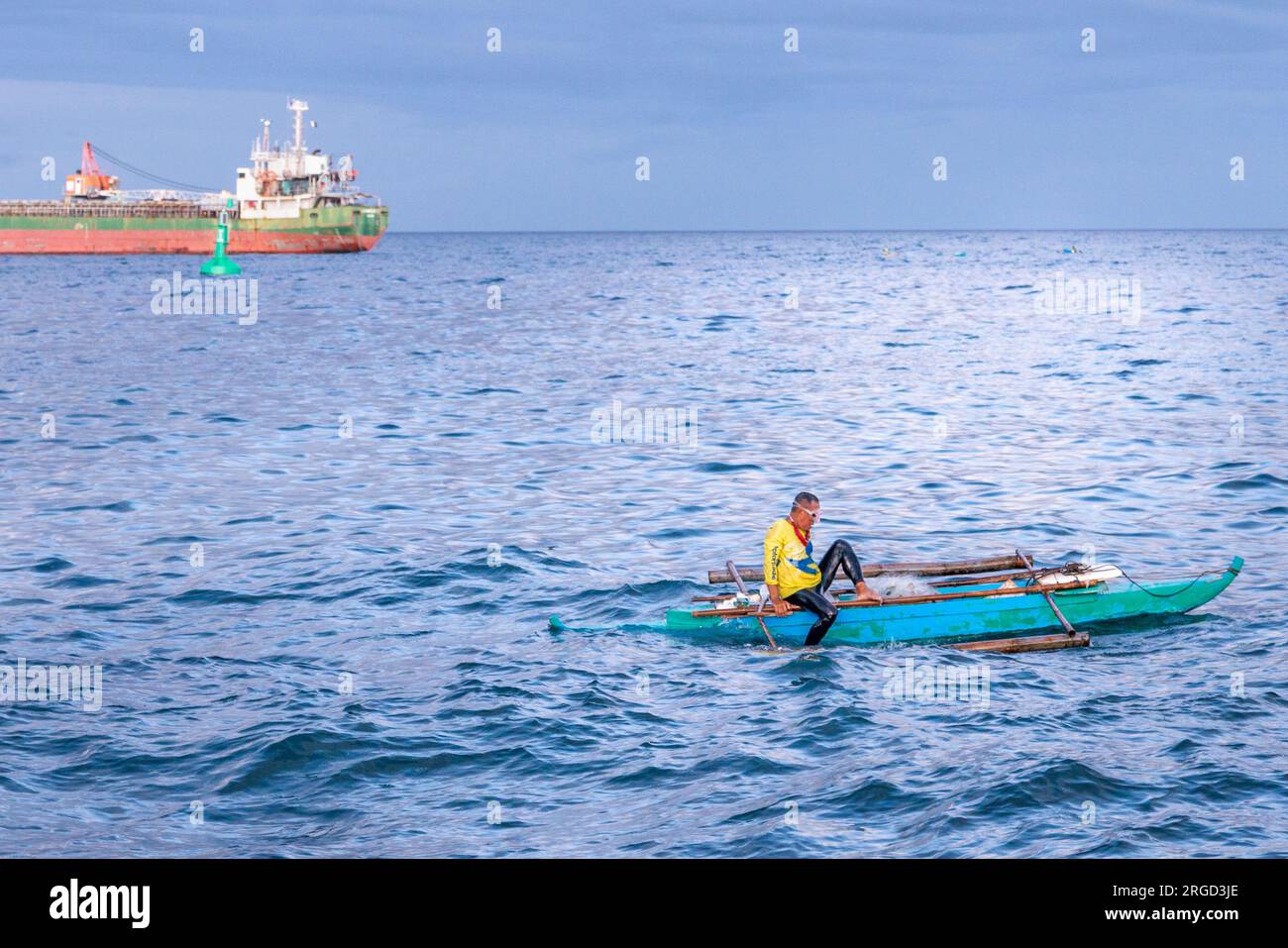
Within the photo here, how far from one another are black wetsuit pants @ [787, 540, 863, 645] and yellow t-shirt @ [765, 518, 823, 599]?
93mm

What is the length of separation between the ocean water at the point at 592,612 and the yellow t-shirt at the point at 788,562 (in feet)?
3.20

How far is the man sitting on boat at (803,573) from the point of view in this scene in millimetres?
17375

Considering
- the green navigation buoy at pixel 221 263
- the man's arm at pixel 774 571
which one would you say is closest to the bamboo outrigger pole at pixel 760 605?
the man's arm at pixel 774 571

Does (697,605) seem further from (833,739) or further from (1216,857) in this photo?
(1216,857)

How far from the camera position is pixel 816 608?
17344 millimetres

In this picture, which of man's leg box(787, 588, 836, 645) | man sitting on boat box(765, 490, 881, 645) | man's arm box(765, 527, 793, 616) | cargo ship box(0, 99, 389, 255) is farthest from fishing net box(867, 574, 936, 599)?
cargo ship box(0, 99, 389, 255)

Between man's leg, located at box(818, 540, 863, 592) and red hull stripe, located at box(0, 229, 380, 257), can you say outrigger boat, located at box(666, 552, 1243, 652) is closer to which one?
man's leg, located at box(818, 540, 863, 592)

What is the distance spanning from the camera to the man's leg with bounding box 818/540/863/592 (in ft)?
57.3

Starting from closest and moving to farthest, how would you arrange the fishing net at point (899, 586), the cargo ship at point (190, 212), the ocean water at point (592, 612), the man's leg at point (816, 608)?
1. the ocean water at point (592, 612)
2. the man's leg at point (816, 608)
3. the fishing net at point (899, 586)
4. the cargo ship at point (190, 212)

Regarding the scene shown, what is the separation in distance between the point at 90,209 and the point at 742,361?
101m

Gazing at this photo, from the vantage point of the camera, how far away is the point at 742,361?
56.8 meters

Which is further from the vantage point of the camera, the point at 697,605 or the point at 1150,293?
the point at 1150,293

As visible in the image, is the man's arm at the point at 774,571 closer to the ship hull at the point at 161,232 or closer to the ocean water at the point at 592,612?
the ocean water at the point at 592,612
